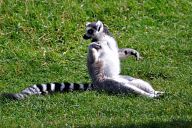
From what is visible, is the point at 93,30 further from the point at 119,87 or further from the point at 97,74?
the point at 119,87

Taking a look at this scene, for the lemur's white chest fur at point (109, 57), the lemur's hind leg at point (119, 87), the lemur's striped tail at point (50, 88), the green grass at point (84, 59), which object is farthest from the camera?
the lemur's white chest fur at point (109, 57)

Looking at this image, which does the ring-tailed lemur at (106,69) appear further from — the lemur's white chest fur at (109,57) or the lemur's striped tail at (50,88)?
the lemur's striped tail at (50,88)

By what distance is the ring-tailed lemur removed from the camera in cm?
867

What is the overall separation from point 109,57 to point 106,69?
212mm

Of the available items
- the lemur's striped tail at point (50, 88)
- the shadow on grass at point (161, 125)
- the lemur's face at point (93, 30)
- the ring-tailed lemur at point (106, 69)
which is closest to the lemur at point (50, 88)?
the lemur's striped tail at point (50, 88)

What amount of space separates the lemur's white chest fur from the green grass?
0.46 metres

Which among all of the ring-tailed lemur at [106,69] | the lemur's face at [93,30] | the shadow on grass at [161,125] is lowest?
the shadow on grass at [161,125]

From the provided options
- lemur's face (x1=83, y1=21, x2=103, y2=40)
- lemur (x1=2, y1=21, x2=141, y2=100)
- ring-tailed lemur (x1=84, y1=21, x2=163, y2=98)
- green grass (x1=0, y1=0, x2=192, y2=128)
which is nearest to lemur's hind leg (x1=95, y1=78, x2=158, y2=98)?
ring-tailed lemur (x1=84, y1=21, x2=163, y2=98)

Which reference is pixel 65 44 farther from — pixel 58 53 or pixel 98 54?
pixel 98 54

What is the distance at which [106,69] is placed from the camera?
29.3 ft

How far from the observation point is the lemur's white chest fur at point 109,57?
353 inches

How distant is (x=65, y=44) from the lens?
11695mm

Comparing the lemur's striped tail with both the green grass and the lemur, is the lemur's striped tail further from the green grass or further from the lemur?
the green grass

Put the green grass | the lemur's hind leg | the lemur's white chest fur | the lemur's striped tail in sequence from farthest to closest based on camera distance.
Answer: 1. the lemur's white chest fur
2. the lemur's striped tail
3. the lemur's hind leg
4. the green grass
